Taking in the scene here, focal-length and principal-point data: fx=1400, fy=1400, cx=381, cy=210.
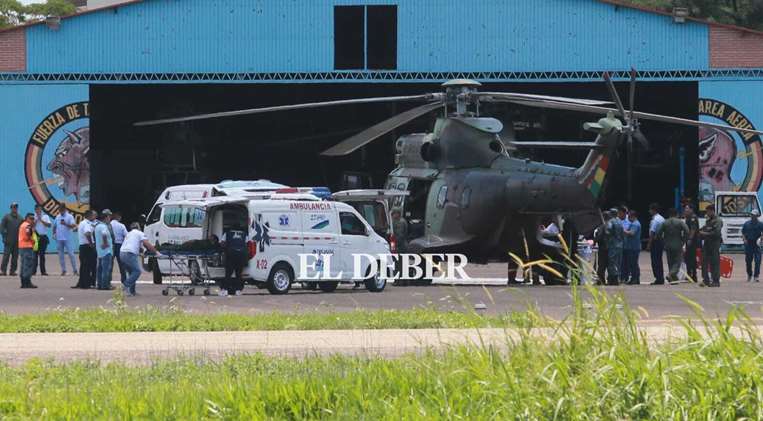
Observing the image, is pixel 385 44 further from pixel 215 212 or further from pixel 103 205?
pixel 215 212

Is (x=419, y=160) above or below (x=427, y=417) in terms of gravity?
above

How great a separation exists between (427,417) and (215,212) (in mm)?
17858

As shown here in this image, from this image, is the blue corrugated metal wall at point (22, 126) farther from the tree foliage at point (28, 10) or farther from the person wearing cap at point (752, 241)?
the tree foliage at point (28, 10)

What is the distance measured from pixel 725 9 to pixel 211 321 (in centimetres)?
4872

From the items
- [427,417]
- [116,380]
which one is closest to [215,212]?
[116,380]

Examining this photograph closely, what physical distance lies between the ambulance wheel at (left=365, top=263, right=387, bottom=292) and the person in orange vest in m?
6.72

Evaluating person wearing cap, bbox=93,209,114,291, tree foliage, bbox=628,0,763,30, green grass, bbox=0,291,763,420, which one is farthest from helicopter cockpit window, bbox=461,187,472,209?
tree foliage, bbox=628,0,763,30

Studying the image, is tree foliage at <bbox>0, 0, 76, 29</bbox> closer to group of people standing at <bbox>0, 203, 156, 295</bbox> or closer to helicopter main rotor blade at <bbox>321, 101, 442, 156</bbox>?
group of people standing at <bbox>0, 203, 156, 295</bbox>

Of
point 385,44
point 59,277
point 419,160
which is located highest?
point 385,44

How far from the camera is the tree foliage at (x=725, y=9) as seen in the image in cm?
6169

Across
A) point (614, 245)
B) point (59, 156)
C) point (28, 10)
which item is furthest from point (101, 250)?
point (28, 10)

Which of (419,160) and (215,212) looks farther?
(419,160)

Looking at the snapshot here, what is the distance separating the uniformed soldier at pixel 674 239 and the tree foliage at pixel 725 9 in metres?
33.6

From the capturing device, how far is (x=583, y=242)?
32219 mm
